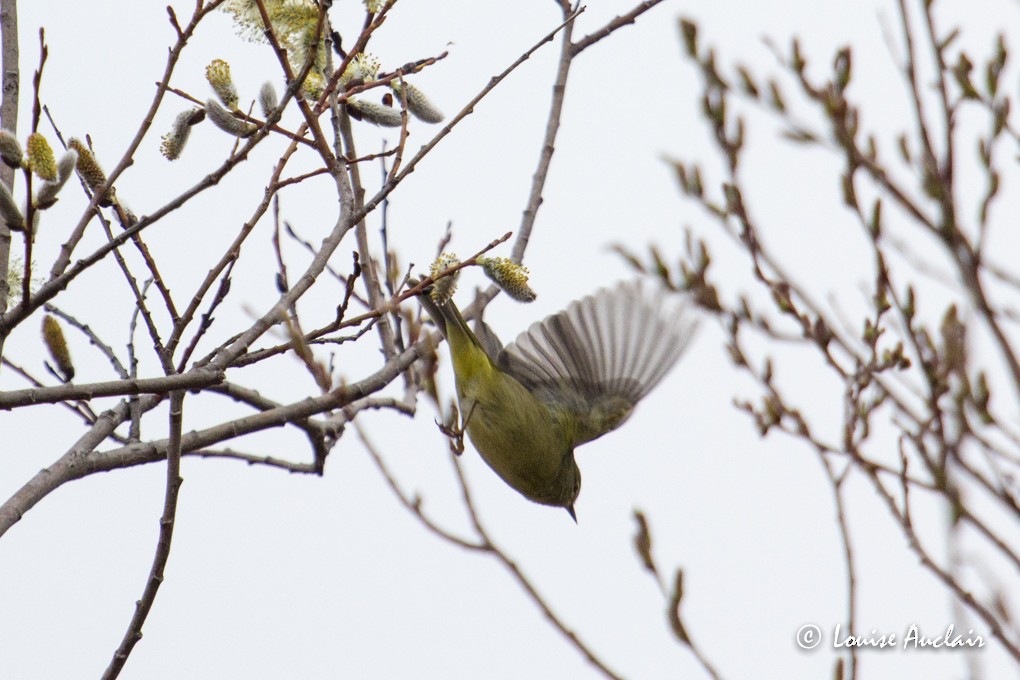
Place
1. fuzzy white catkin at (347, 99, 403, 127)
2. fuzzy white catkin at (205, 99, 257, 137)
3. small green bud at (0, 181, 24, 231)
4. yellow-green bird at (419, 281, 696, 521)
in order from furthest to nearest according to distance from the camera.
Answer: yellow-green bird at (419, 281, 696, 521)
fuzzy white catkin at (347, 99, 403, 127)
fuzzy white catkin at (205, 99, 257, 137)
small green bud at (0, 181, 24, 231)

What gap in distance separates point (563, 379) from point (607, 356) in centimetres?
19

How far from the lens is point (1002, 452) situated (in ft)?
6.89

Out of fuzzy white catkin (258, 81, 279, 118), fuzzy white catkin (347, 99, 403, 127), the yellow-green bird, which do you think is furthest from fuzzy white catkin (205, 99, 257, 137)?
the yellow-green bird

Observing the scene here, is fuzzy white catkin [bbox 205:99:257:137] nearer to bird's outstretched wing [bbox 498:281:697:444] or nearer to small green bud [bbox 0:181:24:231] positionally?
small green bud [bbox 0:181:24:231]

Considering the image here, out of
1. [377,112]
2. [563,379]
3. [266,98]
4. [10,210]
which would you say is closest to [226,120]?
[266,98]

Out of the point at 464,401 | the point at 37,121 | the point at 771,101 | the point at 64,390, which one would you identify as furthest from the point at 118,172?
the point at 464,401

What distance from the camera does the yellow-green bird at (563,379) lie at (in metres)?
4.49

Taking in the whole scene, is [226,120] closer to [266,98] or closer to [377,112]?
[266,98]

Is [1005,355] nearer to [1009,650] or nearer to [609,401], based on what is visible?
[1009,650]

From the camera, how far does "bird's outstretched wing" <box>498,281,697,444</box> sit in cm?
471

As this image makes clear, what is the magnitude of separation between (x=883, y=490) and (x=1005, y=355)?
353 millimetres

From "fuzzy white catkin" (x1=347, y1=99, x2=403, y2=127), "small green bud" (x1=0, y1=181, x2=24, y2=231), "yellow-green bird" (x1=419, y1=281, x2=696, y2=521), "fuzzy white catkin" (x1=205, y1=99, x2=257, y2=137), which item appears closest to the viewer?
"small green bud" (x1=0, y1=181, x2=24, y2=231)

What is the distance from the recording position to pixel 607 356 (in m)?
4.80

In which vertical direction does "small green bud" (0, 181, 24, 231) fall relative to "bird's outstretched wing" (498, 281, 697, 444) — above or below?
below
